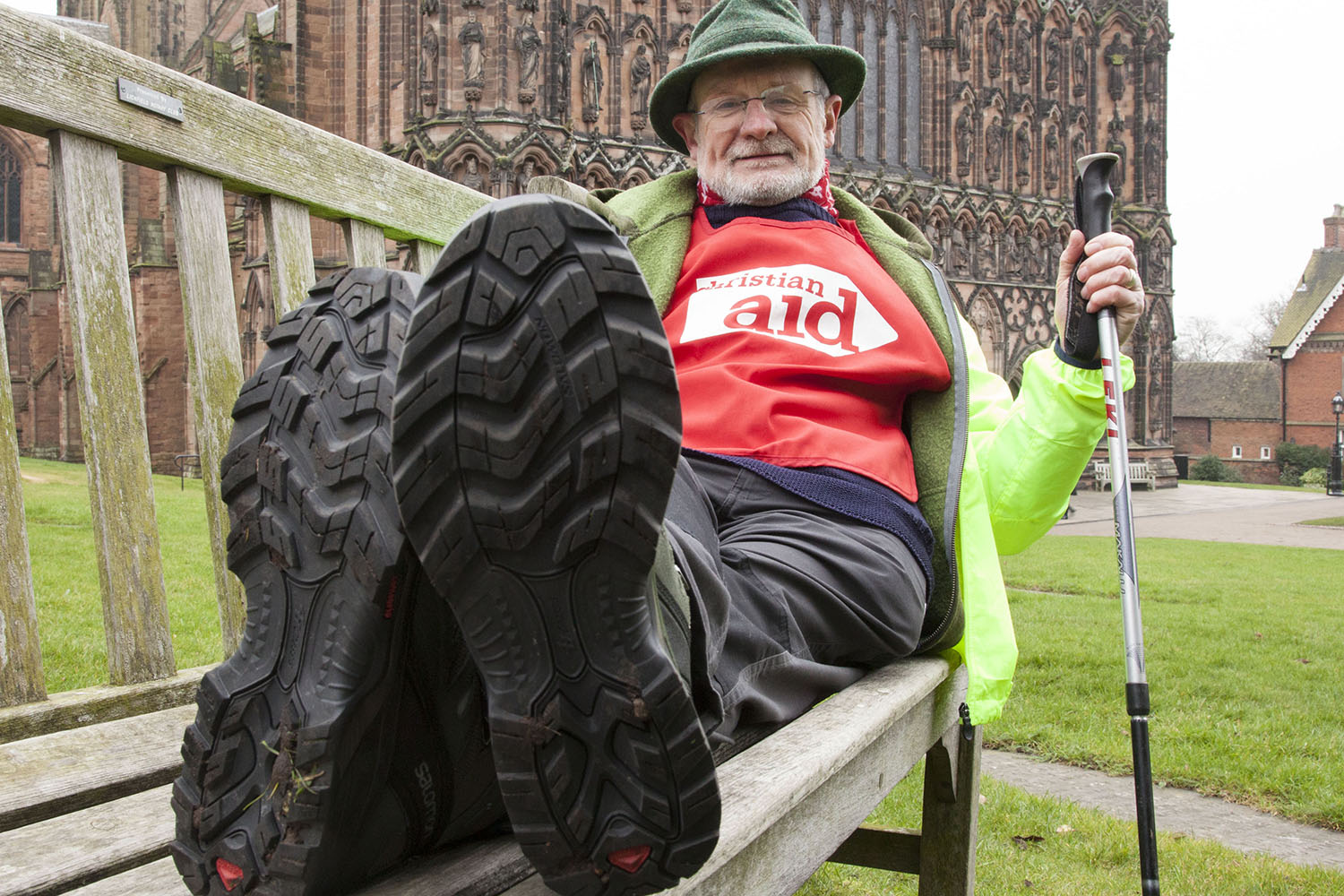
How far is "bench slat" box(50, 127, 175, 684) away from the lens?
206 centimetres

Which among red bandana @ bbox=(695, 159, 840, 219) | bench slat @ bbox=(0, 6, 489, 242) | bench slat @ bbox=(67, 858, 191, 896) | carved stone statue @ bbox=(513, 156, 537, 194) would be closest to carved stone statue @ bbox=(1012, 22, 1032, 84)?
carved stone statue @ bbox=(513, 156, 537, 194)

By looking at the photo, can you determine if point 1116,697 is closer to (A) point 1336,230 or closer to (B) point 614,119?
(B) point 614,119

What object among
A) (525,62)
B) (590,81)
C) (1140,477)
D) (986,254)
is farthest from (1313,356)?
(525,62)

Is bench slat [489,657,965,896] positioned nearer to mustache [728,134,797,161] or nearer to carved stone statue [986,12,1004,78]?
mustache [728,134,797,161]

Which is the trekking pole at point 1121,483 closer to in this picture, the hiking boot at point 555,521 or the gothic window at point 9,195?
the hiking boot at point 555,521

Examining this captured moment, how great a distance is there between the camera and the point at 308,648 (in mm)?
1057

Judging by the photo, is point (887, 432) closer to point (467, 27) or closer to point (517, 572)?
point (517, 572)

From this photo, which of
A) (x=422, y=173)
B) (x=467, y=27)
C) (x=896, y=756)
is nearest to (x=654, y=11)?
(x=467, y=27)

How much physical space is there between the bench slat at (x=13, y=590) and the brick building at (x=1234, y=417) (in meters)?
53.7

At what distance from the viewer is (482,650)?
1024 mm

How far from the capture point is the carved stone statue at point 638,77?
73.8ft

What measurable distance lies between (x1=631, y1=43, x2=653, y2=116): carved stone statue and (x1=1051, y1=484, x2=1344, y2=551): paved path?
1157cm

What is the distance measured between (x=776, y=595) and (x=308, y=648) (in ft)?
2.81

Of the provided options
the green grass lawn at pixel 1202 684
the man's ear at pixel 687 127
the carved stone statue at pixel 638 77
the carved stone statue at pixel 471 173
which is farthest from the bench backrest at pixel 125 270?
the carved stone statue at pixel 638 77
